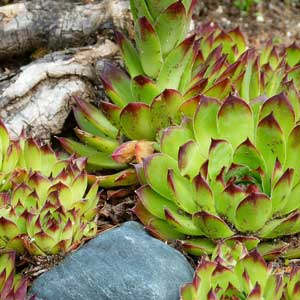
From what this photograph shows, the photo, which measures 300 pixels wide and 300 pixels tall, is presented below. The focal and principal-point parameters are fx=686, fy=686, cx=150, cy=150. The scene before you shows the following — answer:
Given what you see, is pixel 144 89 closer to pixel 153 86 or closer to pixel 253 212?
pixel 153 86

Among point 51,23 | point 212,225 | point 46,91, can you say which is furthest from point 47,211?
point 51,23

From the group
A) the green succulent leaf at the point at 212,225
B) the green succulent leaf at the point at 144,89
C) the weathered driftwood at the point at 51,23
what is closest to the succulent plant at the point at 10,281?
the green succulent leaf at the point at 212,225

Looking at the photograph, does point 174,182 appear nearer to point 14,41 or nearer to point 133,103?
point 133,103

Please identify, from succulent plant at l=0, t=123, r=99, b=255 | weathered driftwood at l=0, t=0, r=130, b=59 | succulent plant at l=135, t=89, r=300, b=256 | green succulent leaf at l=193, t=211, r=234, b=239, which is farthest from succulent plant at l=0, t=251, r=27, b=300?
weathered driftwood at l=0, t=0, r=130, b=59

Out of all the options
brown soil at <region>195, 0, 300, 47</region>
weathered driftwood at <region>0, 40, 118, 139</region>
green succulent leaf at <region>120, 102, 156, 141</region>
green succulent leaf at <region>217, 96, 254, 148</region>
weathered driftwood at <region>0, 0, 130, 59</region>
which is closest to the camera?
green succulent leaf at <region>217, 96, 254, 148</region>

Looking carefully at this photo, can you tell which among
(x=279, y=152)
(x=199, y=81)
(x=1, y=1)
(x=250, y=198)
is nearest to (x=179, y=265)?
(x=250, y=198)

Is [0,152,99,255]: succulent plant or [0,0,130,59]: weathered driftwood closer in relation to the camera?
[0,152,99,255]: succulent plant

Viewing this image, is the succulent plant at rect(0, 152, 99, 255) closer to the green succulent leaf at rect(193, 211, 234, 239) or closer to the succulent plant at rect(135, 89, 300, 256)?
the succulent plant at rect(135, 89, 300, 256)
